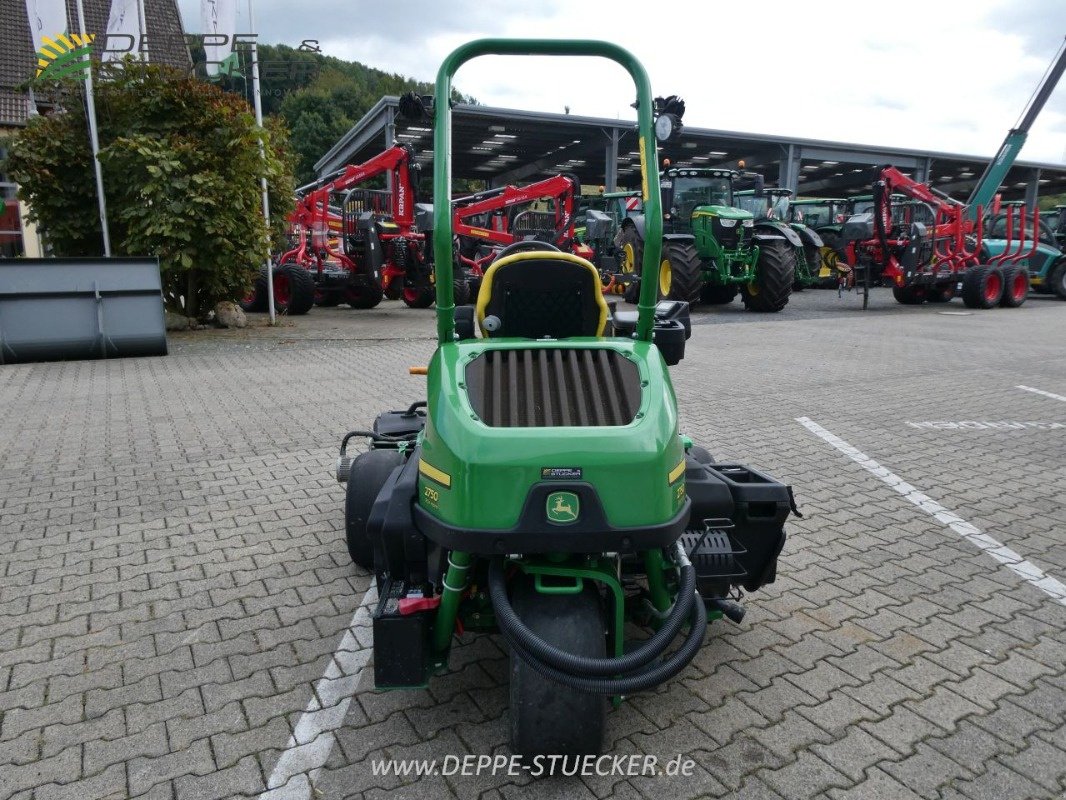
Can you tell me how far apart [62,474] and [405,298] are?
12.8 metres

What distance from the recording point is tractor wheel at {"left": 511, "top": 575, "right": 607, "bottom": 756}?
235cm

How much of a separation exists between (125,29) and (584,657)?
1467 cm

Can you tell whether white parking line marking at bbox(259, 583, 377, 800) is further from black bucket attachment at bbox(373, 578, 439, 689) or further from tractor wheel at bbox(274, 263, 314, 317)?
tractor wheel at bbox(274, 263, 314, 317)

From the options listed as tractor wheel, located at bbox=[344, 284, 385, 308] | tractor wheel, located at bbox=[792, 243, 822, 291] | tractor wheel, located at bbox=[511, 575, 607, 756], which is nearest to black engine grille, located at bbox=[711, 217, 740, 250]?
tractor wheel, located at bbox=[792, 243, 822, 291]

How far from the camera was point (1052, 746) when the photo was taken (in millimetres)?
2596

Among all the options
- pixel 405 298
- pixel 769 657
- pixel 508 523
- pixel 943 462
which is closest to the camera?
pixel 508 523

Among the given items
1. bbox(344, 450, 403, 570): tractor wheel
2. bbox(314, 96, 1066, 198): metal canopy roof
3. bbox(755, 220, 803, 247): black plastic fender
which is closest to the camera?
bbox(344, 450, 403, 570): tractor wheel

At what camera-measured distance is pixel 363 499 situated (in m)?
3.80

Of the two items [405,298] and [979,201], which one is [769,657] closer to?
[405,298]

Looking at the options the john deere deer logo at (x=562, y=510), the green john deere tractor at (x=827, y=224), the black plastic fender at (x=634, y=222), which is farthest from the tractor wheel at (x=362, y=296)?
the john deere deer logo at (x=562, y=510)

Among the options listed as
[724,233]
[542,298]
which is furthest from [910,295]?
[542,298]

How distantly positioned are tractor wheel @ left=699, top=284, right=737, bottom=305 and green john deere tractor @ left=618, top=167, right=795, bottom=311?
0.44m

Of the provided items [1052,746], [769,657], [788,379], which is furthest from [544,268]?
[788,379]

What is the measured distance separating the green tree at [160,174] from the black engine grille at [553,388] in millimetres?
10411
